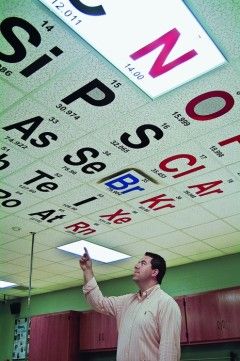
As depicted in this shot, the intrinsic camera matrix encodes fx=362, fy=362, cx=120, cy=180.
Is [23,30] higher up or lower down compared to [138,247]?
higher up

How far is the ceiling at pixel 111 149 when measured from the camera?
8.56 ft

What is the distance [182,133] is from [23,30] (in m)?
1.71

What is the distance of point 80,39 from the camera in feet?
8.27

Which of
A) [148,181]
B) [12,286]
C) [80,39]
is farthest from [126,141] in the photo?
[12,286]

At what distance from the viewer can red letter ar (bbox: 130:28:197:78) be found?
2.51 meters

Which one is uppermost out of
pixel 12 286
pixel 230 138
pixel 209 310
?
pixel 230 138

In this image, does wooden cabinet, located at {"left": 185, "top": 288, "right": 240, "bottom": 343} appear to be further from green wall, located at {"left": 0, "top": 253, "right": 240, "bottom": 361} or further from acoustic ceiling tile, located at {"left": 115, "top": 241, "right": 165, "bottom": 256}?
acoustic ceiling tile, located at {"left": 115, "top": 241, "right": 165, "bottom": 256}

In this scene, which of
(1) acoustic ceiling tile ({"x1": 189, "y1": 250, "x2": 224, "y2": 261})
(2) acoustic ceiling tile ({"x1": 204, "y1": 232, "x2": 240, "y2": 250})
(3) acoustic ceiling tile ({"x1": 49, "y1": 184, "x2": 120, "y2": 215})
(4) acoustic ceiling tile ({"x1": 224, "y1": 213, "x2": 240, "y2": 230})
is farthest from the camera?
(1) acoustic ceiling tile ({"x1": 189, "y1": 250, "x2": 224, "y2": 261})

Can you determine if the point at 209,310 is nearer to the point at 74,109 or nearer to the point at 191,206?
the point at 191,206

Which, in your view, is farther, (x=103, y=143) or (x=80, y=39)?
(x=103, y=143)

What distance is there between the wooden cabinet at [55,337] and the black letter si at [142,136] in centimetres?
555

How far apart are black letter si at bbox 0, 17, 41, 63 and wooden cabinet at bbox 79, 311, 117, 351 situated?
19.7 ft

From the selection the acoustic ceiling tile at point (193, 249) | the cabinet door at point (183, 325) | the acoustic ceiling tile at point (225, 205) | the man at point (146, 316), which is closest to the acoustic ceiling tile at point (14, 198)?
the man at point (146, 316)

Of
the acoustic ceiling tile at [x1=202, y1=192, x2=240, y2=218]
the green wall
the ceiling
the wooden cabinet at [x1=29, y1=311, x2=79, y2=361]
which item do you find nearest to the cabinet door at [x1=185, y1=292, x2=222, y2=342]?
the green wall
